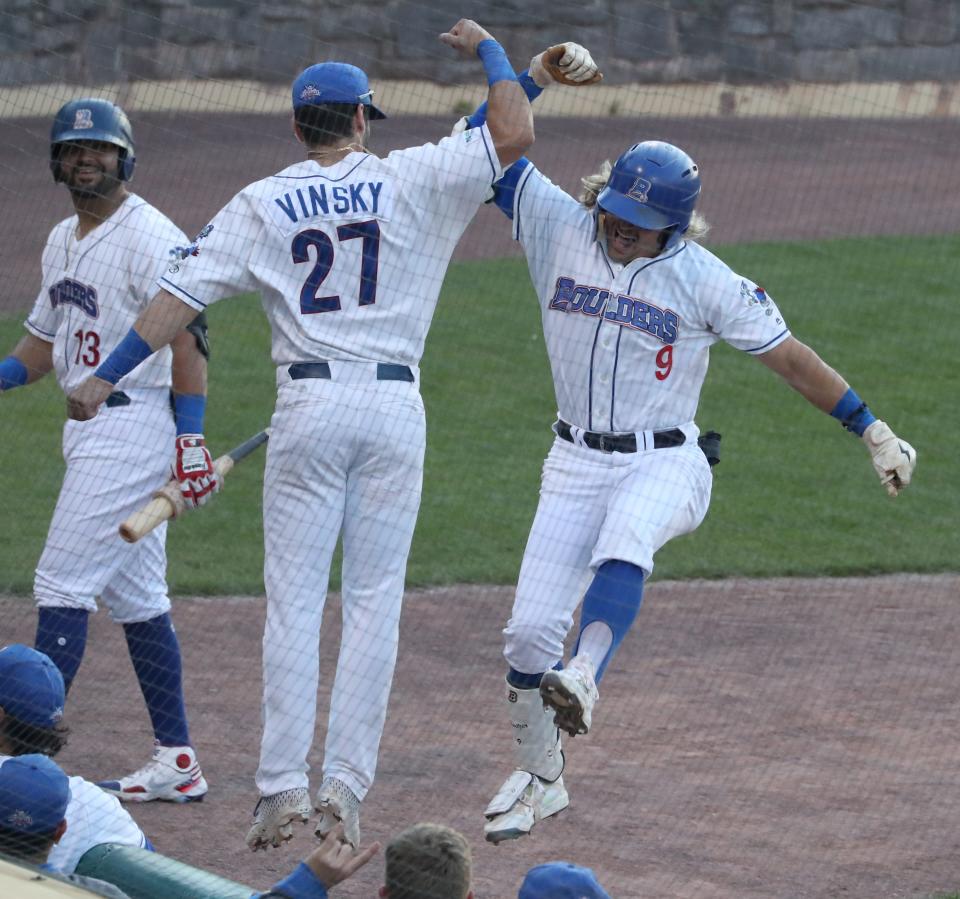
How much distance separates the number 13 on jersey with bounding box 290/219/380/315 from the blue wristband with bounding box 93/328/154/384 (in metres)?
0.44

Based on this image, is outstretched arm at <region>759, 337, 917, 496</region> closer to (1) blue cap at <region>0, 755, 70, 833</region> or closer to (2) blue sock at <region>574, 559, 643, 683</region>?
(2) blue sock at <region>574, 559, 643, 683</region>

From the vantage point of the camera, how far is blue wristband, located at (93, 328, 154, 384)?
4.39m

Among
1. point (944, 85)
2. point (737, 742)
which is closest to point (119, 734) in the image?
point (737, 742)

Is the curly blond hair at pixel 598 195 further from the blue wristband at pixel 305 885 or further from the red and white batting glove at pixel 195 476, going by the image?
the blue wristband at pixel 305 885

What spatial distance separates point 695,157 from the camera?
12531 millimetres

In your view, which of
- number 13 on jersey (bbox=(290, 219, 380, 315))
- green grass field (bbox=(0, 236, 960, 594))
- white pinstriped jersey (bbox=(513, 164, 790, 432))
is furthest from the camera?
green grass field (bbox=(0, 236, 960, 594))

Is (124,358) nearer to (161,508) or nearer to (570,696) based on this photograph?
(161,508)

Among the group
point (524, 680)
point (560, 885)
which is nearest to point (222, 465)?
point (524, 680)

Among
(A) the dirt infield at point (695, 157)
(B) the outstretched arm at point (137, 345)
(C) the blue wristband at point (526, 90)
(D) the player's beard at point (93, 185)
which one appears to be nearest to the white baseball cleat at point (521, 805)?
(B) the outstretched arm at point (137, 345)

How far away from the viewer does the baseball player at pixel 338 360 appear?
4.33 m

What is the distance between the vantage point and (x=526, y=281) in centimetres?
1239

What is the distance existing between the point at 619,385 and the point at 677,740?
5.95 ft

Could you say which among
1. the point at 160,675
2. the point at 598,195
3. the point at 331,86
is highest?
the point at 331,86

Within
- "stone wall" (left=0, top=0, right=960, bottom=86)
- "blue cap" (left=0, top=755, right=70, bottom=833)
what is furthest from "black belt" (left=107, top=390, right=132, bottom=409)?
"stone wall" (left=0, top=0, right=960, bottom=86)
